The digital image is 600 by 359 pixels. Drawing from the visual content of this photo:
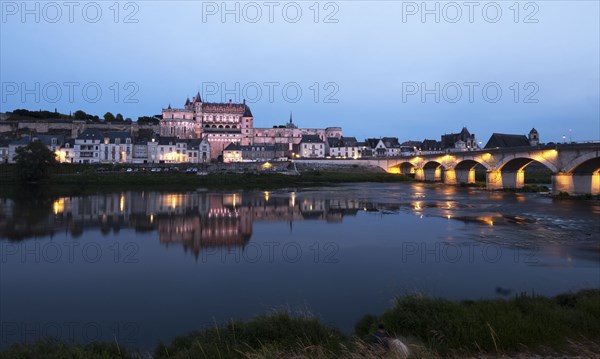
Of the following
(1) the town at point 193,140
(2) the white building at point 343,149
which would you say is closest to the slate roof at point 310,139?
(1) the town at point 193,140

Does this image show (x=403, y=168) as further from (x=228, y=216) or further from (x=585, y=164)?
(x=228, y=216)

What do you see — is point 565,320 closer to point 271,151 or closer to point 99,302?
point 99,302

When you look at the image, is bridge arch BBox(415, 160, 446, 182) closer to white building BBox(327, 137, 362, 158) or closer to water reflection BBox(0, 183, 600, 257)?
white building BBox(327, 137, 362, 158)

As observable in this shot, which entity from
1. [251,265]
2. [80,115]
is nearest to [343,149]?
[80,115]

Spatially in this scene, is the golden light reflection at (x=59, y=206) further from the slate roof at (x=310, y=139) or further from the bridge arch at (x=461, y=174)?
the slate roof at (x=310, y=139)

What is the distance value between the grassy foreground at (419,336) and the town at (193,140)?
2755 inches

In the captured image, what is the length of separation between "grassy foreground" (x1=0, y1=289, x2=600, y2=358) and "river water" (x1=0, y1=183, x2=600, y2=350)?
4.56ft

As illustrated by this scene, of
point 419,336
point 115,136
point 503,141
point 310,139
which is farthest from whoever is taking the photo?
point 310,139

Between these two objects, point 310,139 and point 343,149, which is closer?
point 310,139

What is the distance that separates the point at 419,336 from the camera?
22.3 feet

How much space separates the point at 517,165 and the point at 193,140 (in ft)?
208

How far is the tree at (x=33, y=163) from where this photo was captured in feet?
182

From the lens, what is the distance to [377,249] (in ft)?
55.0

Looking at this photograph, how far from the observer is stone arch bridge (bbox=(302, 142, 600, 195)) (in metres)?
38.6
